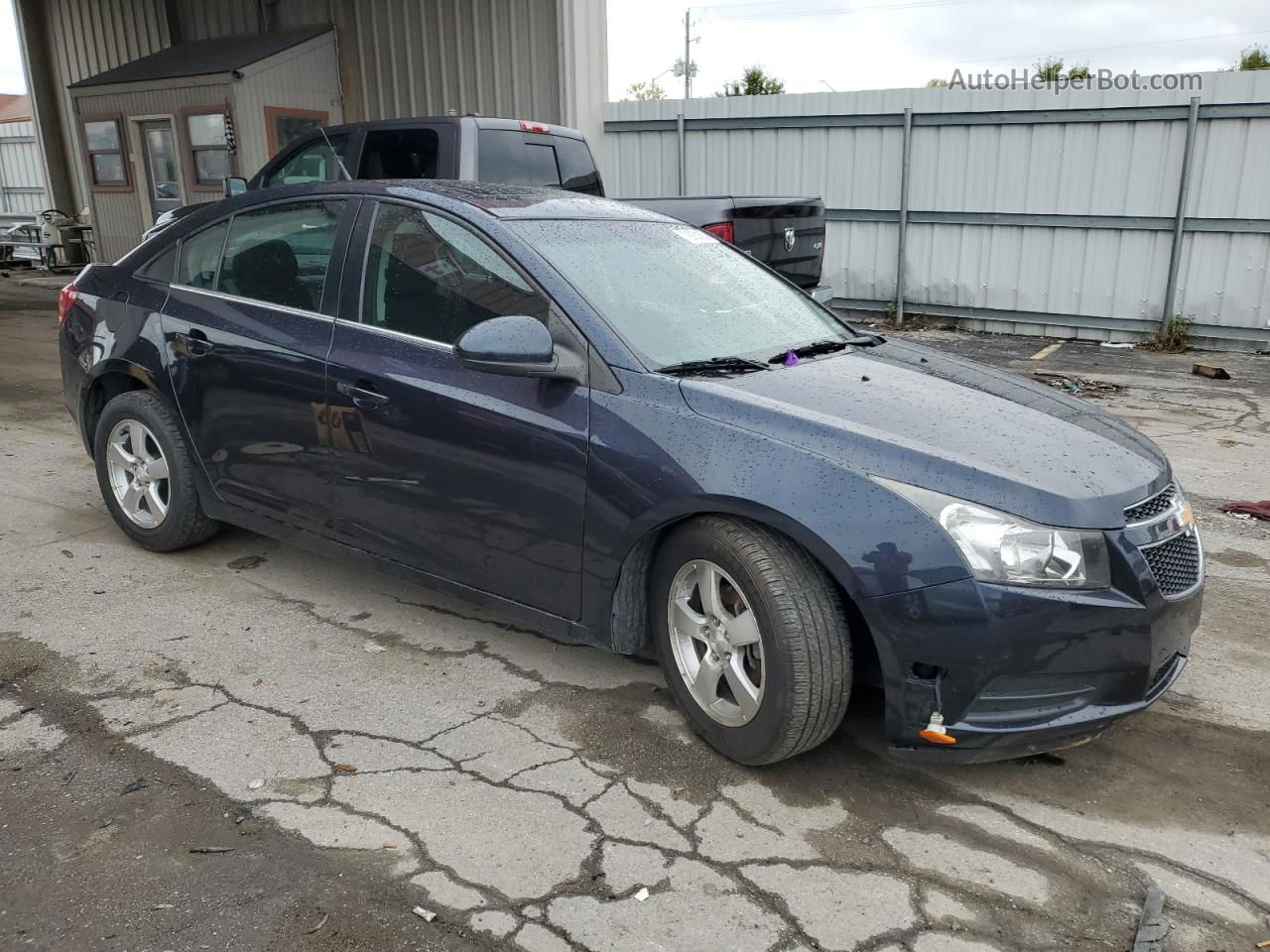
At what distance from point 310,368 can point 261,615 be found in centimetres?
106

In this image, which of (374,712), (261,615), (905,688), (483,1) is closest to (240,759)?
(374,712)

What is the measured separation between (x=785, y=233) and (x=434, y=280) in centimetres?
454

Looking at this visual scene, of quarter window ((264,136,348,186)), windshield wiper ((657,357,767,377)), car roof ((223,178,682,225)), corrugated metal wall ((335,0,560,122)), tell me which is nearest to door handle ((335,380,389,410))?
car roof ((223,178,682,225))

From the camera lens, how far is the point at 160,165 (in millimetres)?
14625

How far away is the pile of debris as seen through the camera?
858cm

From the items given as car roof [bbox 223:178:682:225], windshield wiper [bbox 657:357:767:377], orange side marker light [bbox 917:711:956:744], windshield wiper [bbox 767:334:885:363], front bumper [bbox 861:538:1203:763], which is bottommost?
orange side marker light [bbox 917:711:956:744]

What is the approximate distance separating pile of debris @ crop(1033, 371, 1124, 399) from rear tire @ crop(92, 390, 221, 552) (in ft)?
22.0

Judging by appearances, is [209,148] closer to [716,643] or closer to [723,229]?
[723,229]

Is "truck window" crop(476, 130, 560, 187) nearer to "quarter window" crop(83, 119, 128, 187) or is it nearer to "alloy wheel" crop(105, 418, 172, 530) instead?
"alloy wheel" crop(105, 418, 172, 530)

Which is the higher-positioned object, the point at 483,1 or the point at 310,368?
the point at 483,1

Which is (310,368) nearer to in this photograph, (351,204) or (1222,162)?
(351,204)

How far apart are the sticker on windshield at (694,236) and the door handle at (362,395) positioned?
4.48 feet

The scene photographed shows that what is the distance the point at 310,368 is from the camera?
12.4 ft

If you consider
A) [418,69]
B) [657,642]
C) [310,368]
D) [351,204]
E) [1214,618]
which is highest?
[418,69]
